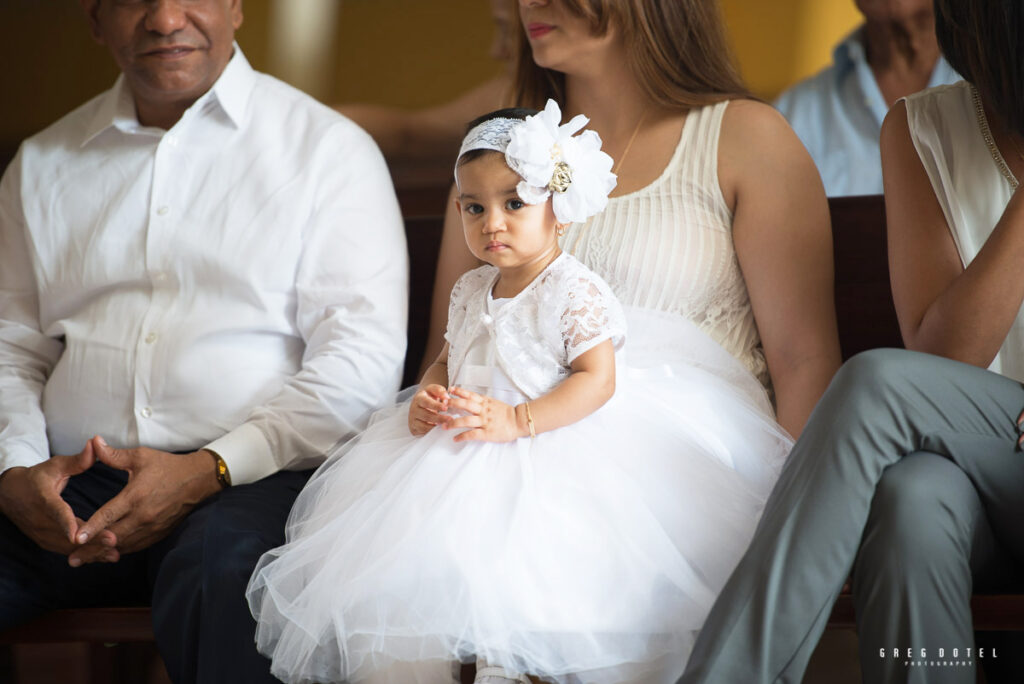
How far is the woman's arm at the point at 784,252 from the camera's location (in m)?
1.93

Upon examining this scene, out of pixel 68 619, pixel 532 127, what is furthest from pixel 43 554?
pixel 532 127

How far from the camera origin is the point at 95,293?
2191 mm

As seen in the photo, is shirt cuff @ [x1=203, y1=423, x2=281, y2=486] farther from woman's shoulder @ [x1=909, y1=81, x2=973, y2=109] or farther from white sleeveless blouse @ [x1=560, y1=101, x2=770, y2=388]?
woman's shoulder @ [x1=909, y1=81, x2=973, y2=109]

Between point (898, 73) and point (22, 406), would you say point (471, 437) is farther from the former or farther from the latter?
point (898, 73)

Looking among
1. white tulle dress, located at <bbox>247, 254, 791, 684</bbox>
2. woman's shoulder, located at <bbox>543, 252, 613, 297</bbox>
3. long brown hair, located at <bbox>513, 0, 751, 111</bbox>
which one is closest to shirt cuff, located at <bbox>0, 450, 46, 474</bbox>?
white tulle dress, located at <bbox>247, 254, 791, 684</bbox>

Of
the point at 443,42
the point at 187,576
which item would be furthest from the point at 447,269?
the point at 443,42

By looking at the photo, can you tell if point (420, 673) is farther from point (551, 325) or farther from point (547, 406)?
point (551, 325)

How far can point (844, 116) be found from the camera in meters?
3.03

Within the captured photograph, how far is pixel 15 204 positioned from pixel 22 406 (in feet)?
1.58

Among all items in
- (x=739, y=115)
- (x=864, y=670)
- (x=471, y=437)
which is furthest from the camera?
(x=739, y=115)

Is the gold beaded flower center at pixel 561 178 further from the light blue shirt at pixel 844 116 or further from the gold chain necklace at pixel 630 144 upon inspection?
the light blue shirt at pixel 844 116

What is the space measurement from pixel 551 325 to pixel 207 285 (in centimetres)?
83

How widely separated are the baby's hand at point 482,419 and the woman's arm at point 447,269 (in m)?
0.58

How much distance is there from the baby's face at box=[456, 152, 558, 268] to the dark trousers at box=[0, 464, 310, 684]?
62 centimetres
